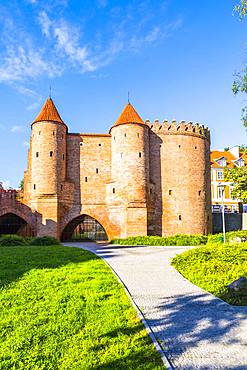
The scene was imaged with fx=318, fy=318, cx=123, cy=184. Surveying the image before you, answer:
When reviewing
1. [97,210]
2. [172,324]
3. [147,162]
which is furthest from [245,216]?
[172,324]

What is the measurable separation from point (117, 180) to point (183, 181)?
23.3 ft

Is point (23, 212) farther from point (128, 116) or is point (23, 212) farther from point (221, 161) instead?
point (221, 161)

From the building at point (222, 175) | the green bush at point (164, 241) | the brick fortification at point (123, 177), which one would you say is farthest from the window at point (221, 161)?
the green bush at point (164, 241)

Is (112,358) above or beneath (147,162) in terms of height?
beneath

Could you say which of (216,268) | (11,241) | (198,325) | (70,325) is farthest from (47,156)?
(198,325)

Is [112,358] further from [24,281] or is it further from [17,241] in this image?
[17,241]

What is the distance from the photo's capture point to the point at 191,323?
20.1 feet

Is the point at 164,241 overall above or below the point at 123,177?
below

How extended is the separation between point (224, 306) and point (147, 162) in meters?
24.4

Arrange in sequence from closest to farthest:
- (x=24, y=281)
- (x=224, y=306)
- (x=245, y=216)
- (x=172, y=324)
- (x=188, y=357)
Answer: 1. (x=188, y=357)
2. (x=172, y=324)
3. (x=224, y=306)
4. (x=24, y=281)
5. (x=245, y=216)

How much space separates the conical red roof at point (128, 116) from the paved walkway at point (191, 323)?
74.2 feet

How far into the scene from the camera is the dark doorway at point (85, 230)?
106ft

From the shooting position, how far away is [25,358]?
4.89 m

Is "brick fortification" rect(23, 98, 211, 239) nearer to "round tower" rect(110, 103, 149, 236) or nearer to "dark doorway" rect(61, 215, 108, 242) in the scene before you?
"round tower" rect(110, 103, 149, 236)
